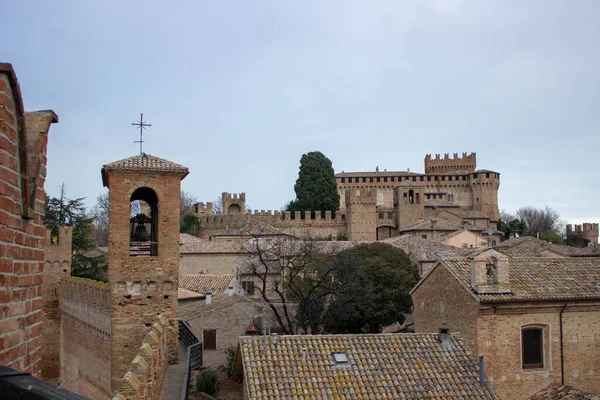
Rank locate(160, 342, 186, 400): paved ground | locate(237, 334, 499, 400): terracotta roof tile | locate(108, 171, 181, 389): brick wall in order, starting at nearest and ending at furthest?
locate(237, 334, 499, 400): terracotta roof tile, locate(160, 342, 186, 400): paved ground, locate(108, 171, 181, 389): brick wall

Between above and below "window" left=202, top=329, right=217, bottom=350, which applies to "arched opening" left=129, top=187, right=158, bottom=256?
above

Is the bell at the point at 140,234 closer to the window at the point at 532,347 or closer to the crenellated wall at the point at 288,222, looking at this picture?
the window at the point at 532,347

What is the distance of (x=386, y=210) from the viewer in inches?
2990

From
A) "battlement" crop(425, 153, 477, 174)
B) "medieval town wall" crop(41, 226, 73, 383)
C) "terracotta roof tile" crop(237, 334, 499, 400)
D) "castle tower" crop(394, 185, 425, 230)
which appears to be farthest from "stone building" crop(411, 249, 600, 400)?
"battlement" crop(425, 153, 477, 174)

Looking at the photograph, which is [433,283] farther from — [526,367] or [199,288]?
[199,288]

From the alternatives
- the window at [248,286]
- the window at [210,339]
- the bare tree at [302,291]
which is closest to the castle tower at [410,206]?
the bare tree at [302,291]

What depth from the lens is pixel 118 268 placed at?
1602 cm

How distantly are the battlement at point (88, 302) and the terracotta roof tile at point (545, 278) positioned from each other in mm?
10622

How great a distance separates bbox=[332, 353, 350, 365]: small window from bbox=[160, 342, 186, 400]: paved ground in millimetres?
4023

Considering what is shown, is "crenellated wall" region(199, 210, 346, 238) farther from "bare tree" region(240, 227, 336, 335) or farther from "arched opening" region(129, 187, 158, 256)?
"arched opening" region(129, 187, 158, 256)

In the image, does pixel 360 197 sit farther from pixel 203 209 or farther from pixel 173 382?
pixel 173 382

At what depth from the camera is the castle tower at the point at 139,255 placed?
16.0 metres

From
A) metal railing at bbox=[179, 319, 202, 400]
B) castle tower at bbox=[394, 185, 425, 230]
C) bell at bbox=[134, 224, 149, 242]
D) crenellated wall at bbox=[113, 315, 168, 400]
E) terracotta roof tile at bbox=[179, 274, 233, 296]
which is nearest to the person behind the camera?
crenellated wall at bbox=[113, 315, 168, 400]

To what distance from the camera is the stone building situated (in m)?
18.2
